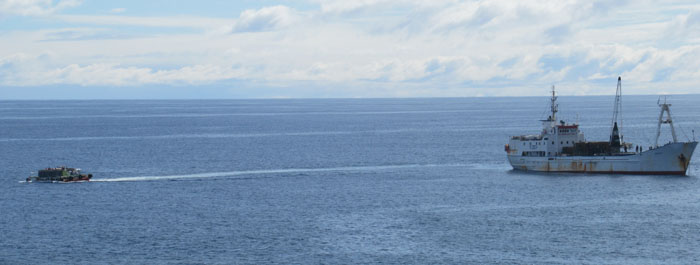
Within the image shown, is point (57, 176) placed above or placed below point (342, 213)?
above

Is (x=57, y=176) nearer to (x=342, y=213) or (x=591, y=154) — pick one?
(x=342, y=213)

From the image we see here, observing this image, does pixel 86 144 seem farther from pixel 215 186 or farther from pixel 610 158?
pixel 610 158

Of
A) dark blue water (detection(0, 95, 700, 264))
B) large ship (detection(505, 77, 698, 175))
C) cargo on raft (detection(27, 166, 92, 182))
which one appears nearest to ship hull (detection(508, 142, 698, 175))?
large ship (detection(505, 77, 698, 175))

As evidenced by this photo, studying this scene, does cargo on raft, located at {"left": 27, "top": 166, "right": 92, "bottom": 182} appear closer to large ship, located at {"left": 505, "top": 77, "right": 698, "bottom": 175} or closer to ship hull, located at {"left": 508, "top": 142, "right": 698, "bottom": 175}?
large ship, located at {"left": 505, "top": 77, "right": 698, "bottom": 175}

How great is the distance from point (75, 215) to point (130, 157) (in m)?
63.0

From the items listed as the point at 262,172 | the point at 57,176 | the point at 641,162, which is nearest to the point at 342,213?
the point at 262,172

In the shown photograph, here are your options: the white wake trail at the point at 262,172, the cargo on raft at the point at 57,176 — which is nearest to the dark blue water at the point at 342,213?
the white wake trail at the point at 262,172

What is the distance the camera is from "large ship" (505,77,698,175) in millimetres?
105062

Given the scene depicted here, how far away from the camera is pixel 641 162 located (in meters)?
106

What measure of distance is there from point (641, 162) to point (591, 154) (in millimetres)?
7265

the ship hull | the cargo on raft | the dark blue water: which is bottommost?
the dark blue water

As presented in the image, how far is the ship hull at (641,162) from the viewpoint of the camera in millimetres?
104688

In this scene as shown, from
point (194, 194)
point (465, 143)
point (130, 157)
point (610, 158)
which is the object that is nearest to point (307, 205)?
point (194, 194)

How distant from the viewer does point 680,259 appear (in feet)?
198
